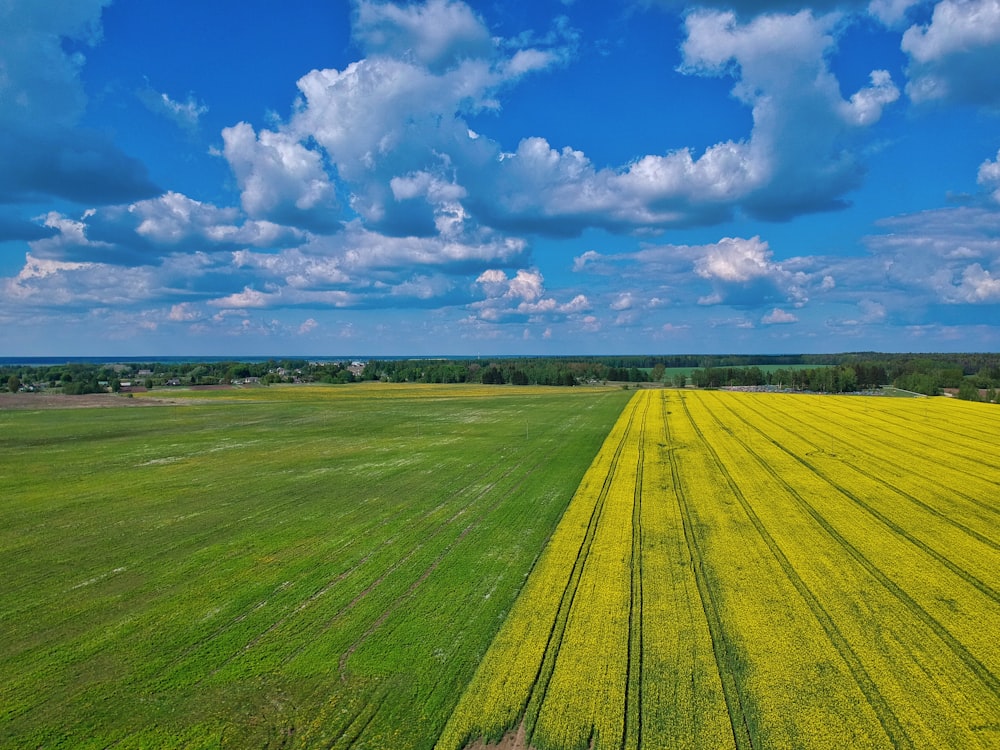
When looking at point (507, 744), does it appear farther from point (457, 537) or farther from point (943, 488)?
point (943, 488)

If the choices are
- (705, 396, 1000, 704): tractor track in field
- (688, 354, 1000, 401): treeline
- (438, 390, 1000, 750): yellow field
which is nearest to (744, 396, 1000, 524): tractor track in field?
(438, 390, 1000, 750): yellow field

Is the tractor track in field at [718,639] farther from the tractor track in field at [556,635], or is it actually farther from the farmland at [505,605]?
the tractor track in field at [556,635]

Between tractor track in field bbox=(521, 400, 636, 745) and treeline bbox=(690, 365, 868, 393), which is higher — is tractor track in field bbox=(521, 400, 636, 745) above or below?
below

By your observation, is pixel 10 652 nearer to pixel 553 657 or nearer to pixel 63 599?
pixel 63 599

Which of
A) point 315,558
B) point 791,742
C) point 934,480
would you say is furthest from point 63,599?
point 934,480

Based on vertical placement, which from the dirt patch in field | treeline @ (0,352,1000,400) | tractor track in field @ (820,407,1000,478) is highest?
treeline @ (0,352,1000,400)

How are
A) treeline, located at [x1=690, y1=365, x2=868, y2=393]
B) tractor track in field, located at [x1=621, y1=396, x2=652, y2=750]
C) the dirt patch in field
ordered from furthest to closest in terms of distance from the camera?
treeline, located at [x1=690, y1=365, x2=868, y2=393]
the dirt patch in field
tractor track in field, located at [x1=621, y1=396, x2=652, y2=750]

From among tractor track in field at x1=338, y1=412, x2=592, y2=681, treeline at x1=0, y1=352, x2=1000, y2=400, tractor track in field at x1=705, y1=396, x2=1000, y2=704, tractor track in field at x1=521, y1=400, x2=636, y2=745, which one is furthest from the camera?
treeline at x1=0, y1=352, x2=1000, y2=400

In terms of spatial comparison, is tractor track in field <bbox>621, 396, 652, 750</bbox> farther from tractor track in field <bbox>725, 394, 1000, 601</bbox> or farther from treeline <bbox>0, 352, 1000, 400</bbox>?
treeline <bbox>0, 352, 1000, 400</bbox>

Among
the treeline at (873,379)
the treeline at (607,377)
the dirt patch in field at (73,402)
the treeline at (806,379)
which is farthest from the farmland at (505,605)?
the treeline at (806,379)
